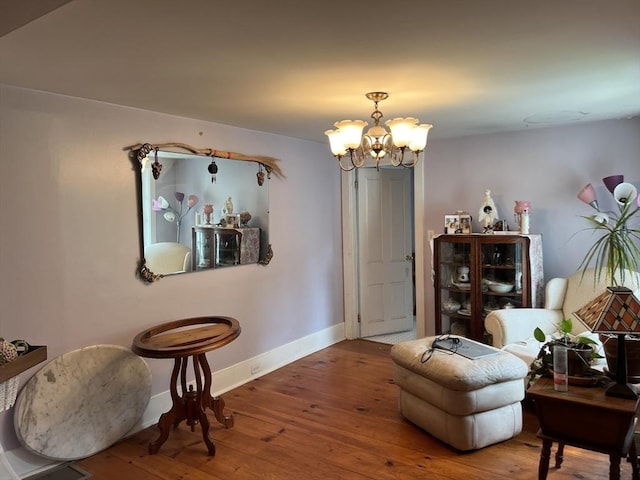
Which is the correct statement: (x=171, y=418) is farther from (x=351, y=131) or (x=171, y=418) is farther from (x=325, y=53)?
(x=325, y=53)

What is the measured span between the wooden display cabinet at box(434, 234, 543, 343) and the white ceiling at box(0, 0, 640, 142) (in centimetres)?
127

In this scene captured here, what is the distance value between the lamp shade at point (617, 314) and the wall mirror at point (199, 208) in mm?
2668

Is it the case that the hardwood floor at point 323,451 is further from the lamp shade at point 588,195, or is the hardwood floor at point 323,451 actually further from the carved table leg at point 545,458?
the lamp shade at point 588,195

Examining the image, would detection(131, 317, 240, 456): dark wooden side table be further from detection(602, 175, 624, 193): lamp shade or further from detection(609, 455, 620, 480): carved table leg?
detection(602, 175, 624, 193): lamp shade

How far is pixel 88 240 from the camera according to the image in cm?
292

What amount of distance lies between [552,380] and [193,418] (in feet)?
7.18

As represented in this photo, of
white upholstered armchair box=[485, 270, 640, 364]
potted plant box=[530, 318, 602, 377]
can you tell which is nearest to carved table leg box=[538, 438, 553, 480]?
potted plant box=[530, 318, 602, 377]

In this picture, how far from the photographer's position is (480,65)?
2.28 metres

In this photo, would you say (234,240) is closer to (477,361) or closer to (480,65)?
(477,361)

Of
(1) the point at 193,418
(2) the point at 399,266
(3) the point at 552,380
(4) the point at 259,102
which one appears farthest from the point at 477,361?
(2) the point at 399,266

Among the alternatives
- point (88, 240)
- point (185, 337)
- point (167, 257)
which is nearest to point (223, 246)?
point (167, 257)

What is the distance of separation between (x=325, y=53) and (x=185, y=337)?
200 centimetres

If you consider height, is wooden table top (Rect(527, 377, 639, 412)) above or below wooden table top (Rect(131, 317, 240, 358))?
below

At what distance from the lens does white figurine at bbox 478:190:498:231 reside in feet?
13.9
